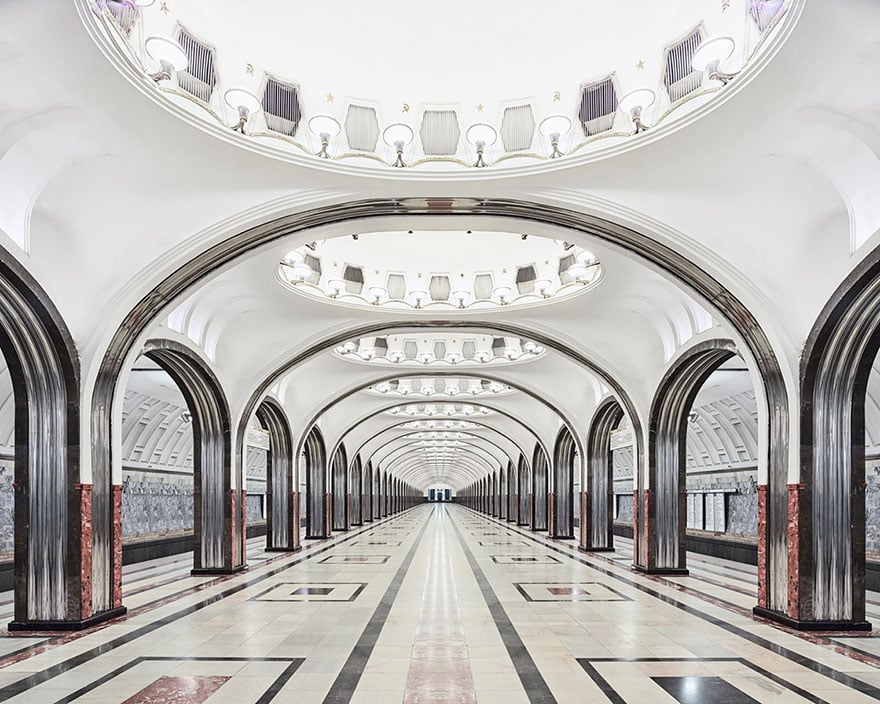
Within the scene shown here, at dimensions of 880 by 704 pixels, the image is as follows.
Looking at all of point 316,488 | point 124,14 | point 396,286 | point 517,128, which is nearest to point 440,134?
point 517,128

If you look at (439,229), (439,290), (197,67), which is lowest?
(439,290)

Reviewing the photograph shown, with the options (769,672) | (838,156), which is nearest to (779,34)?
(838,156)

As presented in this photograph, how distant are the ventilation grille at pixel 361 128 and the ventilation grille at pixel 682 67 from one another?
376cm

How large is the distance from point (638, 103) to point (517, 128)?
1727 mm

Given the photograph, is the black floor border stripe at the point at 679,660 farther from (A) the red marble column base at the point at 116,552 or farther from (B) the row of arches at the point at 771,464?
(A) the red marble column base at the point at 116,552

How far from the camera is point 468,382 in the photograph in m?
28.1

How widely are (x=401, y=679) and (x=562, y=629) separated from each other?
11.3 ft

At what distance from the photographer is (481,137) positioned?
9.97 metres

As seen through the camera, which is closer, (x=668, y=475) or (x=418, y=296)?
(x=418, y=296)

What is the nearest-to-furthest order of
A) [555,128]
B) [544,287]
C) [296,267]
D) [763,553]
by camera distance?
[555,128] → [763,553] → [296,267] → [544,287]

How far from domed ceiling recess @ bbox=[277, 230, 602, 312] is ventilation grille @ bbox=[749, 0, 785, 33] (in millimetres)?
7158

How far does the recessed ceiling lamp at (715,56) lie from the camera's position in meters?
7.89

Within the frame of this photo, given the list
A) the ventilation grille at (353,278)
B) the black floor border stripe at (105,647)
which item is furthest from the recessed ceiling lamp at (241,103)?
the ventilation grille at (353,278)

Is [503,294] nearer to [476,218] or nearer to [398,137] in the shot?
[476,218]
